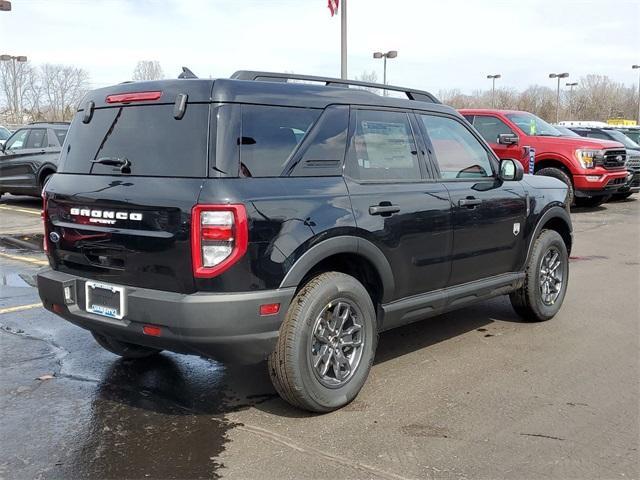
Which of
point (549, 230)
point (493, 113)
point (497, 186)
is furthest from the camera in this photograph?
point (493, 113)

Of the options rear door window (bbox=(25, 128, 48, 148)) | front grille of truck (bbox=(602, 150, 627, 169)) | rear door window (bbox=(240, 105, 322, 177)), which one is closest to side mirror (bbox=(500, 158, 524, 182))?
rear door window (bbox=(240, 105, 322, 177))

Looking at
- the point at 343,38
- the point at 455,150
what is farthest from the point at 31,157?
the point at 455,150

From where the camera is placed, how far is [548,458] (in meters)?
3.24

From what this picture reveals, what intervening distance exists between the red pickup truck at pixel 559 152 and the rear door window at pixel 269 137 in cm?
977

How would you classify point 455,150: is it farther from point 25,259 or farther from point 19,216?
point 19,216

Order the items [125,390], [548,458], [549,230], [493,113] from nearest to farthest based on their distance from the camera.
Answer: [548,458] < [125,390] < [549,230] < [493,113]

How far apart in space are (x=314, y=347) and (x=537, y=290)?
269 centimetres

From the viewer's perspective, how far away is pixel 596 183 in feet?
43.0

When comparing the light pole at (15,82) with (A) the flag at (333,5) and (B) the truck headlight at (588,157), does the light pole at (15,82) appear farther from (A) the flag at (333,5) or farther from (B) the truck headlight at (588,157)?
(B) the truck headlight at (588,157)

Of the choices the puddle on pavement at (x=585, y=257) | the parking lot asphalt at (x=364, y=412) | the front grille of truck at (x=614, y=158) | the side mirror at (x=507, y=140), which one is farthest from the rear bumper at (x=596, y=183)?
the parking lot asphalt at (x=364, y=412)

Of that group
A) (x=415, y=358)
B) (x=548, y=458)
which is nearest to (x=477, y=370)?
(x=415, y=358)

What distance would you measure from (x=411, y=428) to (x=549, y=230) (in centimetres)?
295

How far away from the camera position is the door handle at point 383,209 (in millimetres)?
3943

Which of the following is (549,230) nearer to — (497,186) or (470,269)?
(497,186)
